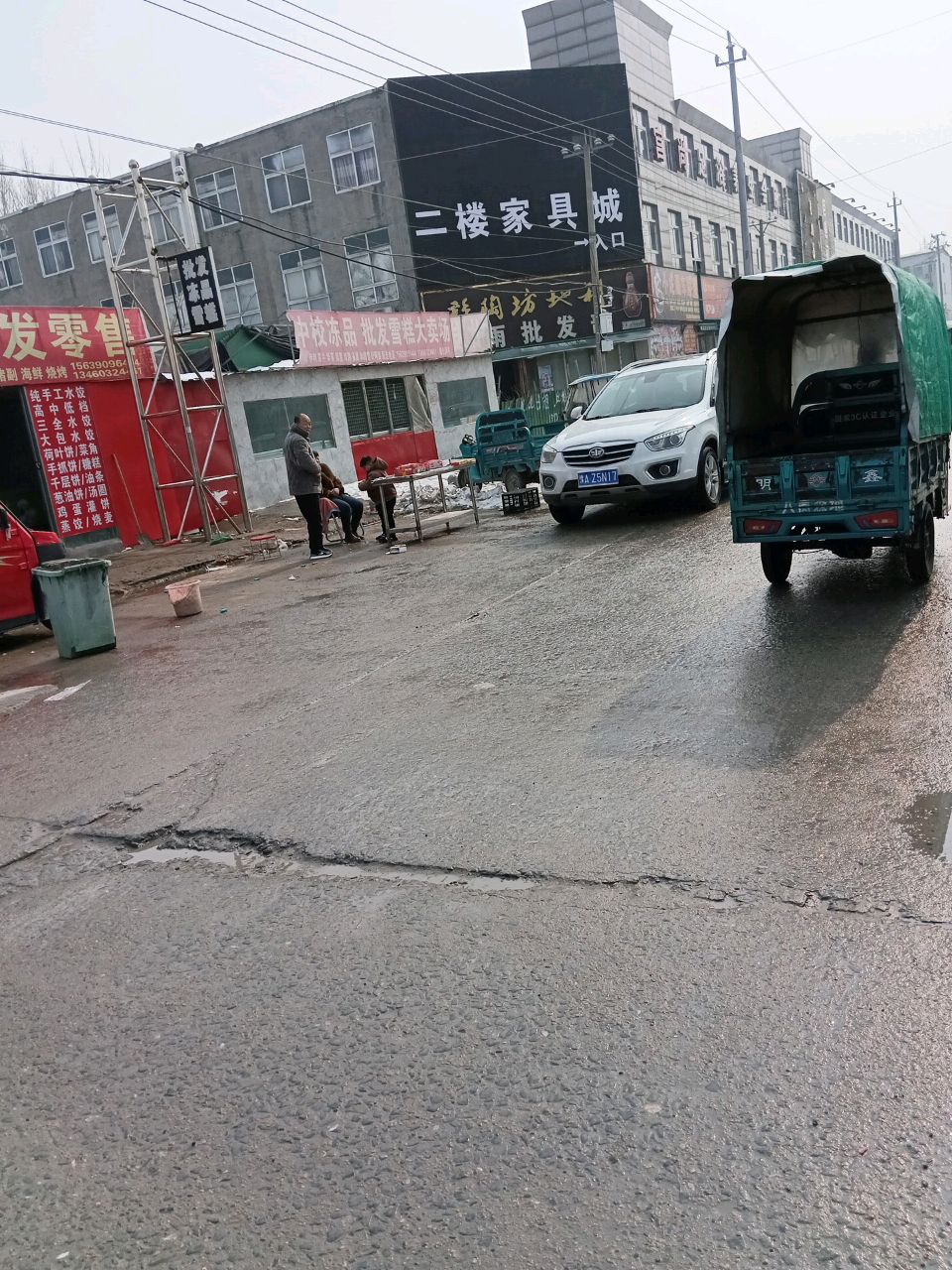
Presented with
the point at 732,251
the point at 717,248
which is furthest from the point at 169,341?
the point at 732,251

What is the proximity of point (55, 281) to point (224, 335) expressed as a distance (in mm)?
26194

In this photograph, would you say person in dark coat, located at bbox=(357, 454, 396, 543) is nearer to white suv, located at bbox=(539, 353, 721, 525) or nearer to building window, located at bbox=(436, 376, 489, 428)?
white suv, located at bbox=(539, 353, 721, 525)

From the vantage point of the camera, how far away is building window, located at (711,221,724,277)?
170 feet

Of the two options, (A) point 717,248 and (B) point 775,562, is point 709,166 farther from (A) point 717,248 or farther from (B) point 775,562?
(B) point 775,562

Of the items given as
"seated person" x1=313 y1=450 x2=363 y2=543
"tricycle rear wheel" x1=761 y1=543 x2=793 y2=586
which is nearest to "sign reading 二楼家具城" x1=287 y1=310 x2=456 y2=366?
"seated person" x1=313 y1=450 x2=363 y2=543

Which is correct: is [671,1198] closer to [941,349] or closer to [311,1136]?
[311,1136]

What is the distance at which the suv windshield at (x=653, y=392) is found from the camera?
1438 cm

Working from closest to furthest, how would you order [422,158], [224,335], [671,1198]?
1. [671,1198]
2. [224,335]
3. [422,158]

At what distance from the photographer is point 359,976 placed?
3.50 meters

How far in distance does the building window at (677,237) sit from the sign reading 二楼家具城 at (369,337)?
21.2m

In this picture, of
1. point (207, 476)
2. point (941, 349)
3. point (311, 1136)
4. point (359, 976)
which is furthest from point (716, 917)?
point (207, 476)

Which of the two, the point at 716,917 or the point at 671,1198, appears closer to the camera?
the point at 671,1198

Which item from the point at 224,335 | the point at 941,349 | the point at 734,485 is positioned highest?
the point at 224,335

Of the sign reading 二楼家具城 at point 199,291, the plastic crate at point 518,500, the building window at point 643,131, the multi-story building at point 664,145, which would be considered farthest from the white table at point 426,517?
the building window at point 643,131
